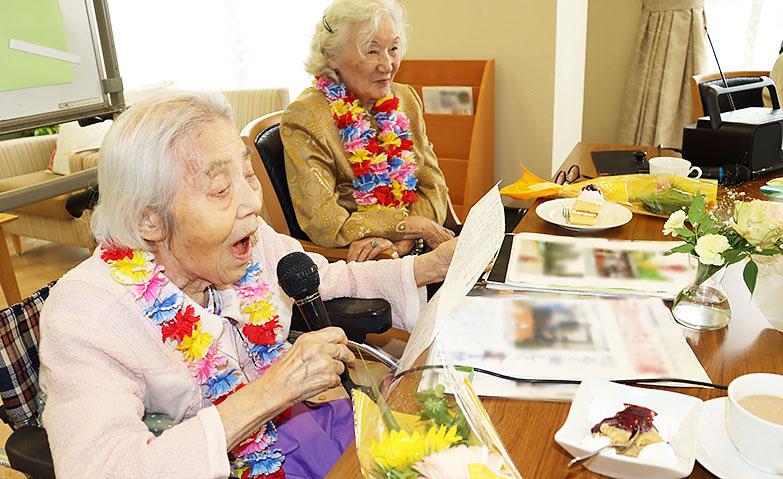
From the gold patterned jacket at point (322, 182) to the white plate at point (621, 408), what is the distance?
3.92ft

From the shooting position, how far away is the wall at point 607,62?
4.13 metres

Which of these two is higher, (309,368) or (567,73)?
(567,73)

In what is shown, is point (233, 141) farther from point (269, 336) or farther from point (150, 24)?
point (150, 24)

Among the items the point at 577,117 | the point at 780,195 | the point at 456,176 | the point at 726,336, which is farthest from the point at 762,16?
the point at 726,336

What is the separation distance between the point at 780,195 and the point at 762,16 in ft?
9.02

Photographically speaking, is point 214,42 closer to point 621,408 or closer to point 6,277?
point 6,277

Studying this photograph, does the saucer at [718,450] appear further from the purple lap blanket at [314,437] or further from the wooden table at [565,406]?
the purple lap blanket at [314,437]

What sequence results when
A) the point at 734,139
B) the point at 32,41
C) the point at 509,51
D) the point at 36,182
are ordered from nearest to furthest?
the point at 734,139 < the point at 32,41 < the point at 509,51 < the point at 36,182

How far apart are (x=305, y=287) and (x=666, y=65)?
139 inches

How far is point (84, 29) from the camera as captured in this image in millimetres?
2109

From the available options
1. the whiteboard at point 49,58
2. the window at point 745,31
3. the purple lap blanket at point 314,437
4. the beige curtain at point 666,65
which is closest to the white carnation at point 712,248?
the purple lap blanket at point 314,437

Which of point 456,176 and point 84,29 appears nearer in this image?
point 84,29

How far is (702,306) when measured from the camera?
1.08 m

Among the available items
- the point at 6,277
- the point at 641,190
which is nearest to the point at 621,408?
the point at 641,190
